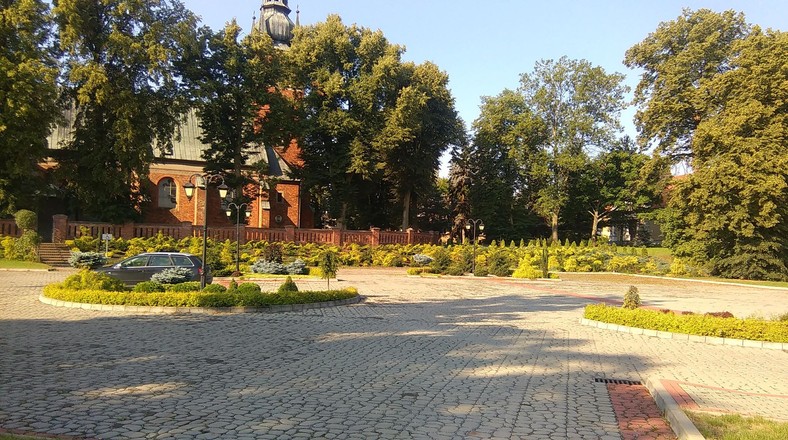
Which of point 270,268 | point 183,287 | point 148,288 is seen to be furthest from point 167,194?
point 148,288

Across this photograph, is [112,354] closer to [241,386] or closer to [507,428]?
[241,386]

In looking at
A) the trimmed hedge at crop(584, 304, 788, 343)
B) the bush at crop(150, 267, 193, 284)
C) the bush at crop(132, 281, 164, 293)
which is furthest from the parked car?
the trimmed hedge at crop(584, 304, 788, 343)

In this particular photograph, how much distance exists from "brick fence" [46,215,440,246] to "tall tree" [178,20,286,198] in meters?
3.49

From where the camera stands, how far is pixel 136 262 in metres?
18.4

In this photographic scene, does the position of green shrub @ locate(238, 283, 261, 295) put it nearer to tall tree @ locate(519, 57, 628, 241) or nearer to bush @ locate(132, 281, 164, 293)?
bush @ locate(132, 281, 164, 293)

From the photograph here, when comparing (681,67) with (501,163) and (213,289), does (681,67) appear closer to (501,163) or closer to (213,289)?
(501,163)

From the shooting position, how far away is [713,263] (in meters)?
38.2

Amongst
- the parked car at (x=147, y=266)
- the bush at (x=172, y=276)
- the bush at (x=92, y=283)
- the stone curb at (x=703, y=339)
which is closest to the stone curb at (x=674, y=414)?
the stone curb at (x=703, y=339)

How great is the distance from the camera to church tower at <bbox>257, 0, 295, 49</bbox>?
199ft

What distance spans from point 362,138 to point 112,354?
35862 millimetres

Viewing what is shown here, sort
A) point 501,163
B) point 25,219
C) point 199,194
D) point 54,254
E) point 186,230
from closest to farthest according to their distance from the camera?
point 25,219, point 54,254, point 186,230, point 199,194, point 501,163

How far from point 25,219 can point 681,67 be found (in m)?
46.1

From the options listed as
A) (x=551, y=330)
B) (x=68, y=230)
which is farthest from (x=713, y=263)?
(x=68, y=230)

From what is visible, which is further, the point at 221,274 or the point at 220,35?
the point at 220,35
